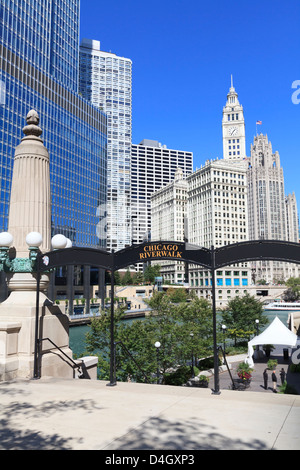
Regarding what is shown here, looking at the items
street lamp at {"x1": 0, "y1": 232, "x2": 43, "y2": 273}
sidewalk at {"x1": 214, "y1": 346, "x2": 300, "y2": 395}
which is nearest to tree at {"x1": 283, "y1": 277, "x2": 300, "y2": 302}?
→ sidewalk at {"x1": 214, "y1": 346, "x2": 300, "y2": 395}

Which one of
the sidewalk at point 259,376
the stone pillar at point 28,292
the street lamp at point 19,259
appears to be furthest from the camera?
the sidewalk at point 259,376

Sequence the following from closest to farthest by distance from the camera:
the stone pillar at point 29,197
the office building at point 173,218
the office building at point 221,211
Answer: the stone pillar at point 29,197 < the office building at point 221,211 < the office building at point 173,218

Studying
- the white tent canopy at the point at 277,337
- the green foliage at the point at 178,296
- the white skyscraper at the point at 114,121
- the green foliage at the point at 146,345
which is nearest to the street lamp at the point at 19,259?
the green foliage at the point at 146,345

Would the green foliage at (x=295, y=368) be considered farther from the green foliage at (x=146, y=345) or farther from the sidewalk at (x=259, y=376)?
the green foliage at (x=146, y=345)

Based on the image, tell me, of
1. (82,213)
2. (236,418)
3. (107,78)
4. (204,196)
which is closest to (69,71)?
(82,213)

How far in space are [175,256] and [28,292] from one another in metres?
5.02

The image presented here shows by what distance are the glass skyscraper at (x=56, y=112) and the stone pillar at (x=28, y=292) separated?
188 ft

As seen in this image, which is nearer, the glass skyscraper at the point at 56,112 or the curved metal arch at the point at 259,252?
the curved metal arch at the point at 259,252

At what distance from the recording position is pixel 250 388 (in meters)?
21.4

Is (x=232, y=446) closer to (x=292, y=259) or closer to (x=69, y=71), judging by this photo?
(x=292, y=259)

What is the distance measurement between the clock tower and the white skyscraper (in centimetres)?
4790

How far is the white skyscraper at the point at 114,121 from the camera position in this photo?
611 feet

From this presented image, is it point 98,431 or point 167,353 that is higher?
point 98,431

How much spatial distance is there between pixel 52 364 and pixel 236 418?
22.3 feet
